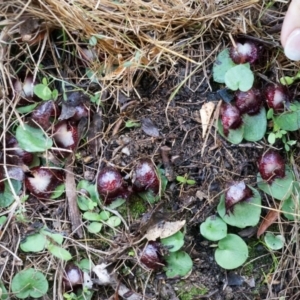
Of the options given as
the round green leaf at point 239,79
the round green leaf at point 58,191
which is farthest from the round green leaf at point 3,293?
the round green leaf at point 239,79

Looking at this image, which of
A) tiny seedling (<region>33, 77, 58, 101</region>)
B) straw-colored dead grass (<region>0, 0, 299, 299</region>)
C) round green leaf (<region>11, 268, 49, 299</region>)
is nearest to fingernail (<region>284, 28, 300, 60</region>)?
straw-colored dead grass (<region>0, 0, 299, 299</region>)

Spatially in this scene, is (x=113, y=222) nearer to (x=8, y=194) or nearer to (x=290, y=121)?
(x=8, y=194)

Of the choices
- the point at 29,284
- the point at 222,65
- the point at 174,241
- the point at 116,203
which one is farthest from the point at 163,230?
the point at 222,65

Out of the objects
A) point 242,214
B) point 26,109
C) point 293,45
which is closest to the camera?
point 293,45

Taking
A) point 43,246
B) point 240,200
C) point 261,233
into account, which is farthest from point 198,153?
point 43,246

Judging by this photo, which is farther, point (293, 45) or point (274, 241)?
point (274, 241)

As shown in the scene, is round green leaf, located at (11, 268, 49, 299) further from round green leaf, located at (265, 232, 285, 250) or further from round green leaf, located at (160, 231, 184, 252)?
round green leaf, located at (265, 232, 285, 250)
